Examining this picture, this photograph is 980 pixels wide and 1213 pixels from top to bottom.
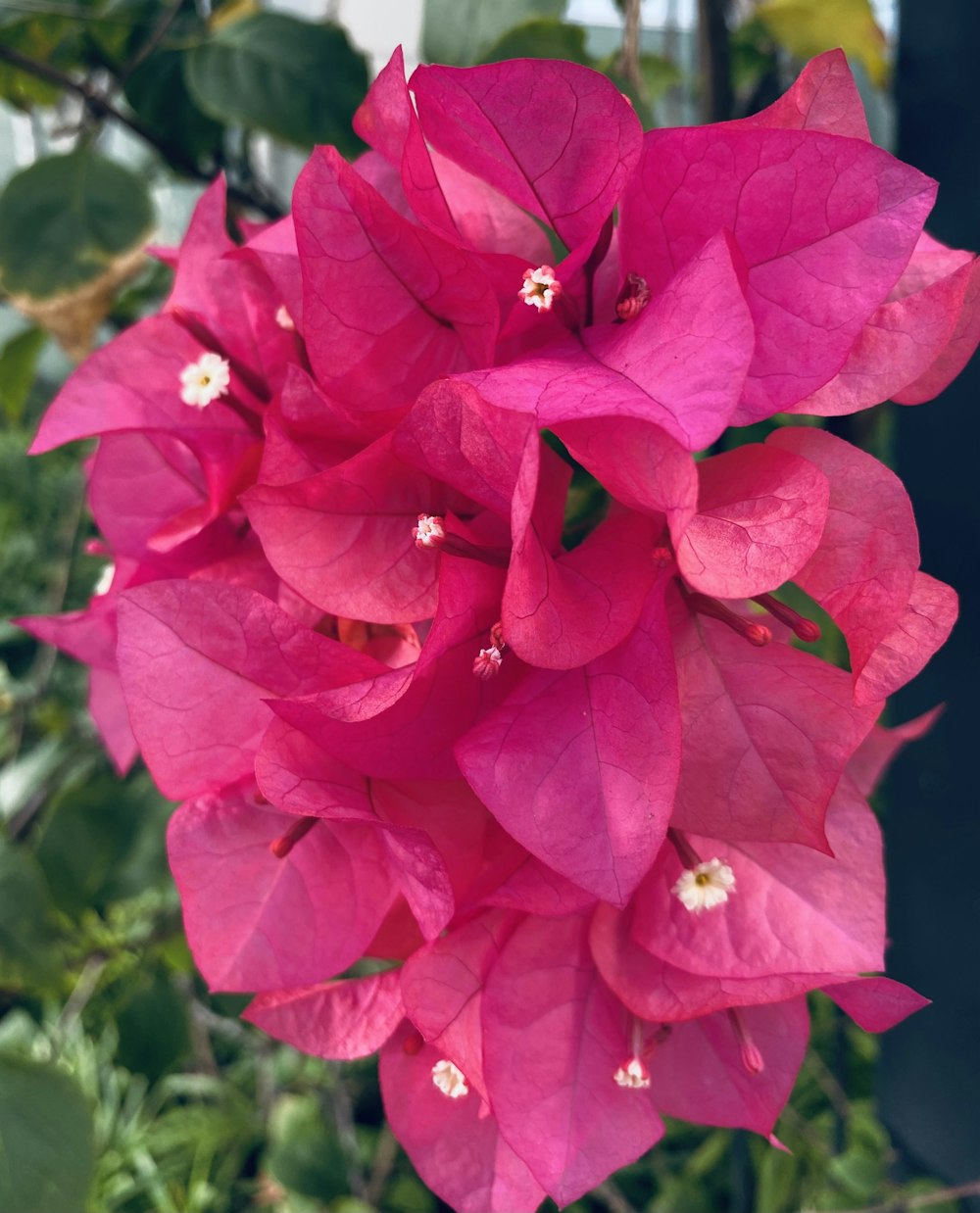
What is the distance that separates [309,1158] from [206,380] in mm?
719

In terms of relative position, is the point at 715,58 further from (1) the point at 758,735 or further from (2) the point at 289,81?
(1) the point at 758,735

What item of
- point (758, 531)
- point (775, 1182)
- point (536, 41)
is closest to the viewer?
point (758, 531)

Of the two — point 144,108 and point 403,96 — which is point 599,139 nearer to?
point 403,96

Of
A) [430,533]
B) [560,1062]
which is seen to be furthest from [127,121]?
[560,1062]

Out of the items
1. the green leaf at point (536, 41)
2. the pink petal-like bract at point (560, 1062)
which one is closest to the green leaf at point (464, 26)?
the green leaf at point (536, 41)

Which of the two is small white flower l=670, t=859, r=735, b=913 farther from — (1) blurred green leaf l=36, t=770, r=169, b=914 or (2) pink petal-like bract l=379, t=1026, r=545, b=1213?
(1) blurred green leaf l=36, t=770, r=169, b=914

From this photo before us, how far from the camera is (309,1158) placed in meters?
0.78

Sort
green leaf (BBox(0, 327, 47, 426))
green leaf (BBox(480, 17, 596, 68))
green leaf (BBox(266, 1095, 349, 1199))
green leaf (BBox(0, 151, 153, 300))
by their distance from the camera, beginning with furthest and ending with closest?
green leaf (BBox(266, 1095, 349, 1199)) → green leaf (BBox(0, 327, 47, 426)) → green leaf (BBox(0, 151, 153, 300)) → green leaf (BBox(480, 17, 596, 68))

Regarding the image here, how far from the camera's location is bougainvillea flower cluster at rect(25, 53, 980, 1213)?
22cm

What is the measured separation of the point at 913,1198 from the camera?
599 mm

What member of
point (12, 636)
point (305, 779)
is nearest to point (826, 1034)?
point (305, 779)

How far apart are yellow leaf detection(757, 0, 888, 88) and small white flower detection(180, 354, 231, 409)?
43 cm

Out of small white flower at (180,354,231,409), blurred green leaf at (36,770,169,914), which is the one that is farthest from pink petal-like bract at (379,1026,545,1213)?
blurred green leaf at (36,770,169,914)

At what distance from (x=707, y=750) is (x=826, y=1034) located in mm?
831
